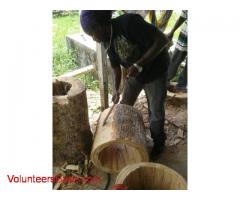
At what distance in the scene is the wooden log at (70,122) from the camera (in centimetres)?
310

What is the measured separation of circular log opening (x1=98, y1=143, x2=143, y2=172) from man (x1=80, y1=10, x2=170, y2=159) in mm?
375

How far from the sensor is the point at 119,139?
2.96 meters

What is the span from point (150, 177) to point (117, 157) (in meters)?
0.83

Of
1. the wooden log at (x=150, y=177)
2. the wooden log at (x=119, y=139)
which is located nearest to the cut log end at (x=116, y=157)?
the wooden log at (x=119, y=139)

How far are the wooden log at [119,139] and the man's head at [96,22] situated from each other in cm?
79

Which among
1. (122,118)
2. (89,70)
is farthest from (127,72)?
(89,70)

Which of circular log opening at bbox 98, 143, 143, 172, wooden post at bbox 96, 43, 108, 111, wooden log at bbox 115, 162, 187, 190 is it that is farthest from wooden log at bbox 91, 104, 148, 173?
wooden post at bbox 96, 43, 108, 111

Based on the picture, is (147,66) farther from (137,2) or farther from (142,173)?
(142,173)

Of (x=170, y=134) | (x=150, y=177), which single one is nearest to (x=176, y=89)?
(x=170, y=134)

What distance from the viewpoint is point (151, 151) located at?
3.71 m

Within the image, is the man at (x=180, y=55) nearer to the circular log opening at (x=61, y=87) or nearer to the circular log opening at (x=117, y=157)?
the circular log opening at (x=117, y=157)

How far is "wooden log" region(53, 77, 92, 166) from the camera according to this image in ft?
10.2

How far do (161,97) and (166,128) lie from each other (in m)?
1.15

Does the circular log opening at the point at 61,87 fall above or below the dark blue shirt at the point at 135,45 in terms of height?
below
